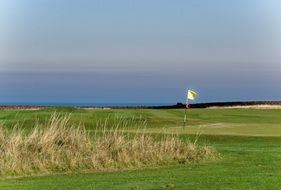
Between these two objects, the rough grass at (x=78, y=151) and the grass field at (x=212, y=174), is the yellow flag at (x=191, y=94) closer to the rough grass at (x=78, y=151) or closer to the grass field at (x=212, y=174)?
the grass field at (x=212, y=174)

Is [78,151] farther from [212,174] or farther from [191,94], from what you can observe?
[191,94]

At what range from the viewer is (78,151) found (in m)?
20.4

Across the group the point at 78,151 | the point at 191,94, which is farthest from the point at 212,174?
the point at 191,94

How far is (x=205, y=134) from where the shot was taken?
105 feet

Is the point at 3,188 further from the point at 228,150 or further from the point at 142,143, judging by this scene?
the point at 228,150

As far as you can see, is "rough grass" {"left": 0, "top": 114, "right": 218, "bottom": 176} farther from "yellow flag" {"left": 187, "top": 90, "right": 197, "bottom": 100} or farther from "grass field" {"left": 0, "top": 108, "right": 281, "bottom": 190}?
"yellow flag" {"left": 187, "top": 90, "right": 197, "bottom": 100}

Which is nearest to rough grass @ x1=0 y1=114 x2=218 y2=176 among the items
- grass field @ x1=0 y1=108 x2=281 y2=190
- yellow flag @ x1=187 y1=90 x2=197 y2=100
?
grass field @ x1=0 y1=108 x2=281 y2=190

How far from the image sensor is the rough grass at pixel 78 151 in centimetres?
1890

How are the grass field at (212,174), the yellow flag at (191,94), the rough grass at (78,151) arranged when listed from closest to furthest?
the grass field at (212,174) → the rough grass at (78,151) → the yellow flag at (191,94)

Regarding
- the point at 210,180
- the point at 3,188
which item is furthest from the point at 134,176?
the point at 3,188

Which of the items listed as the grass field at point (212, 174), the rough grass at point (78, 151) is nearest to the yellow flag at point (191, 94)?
the grass field at point (212, 174)

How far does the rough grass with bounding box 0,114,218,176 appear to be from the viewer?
62.0 ft

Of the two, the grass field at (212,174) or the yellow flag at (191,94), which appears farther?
the yellow flag at (191,94)

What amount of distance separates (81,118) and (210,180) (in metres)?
25.1
